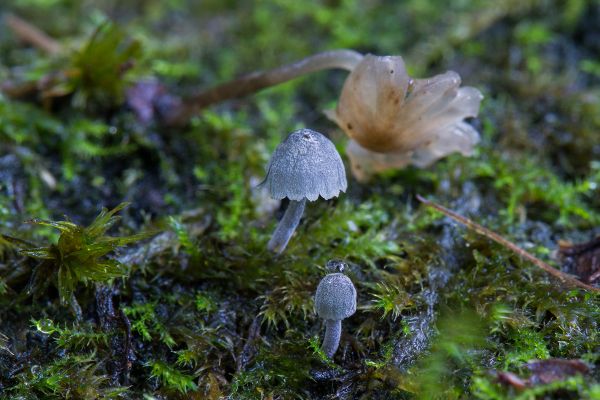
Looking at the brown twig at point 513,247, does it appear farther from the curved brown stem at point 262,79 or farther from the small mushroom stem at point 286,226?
the curved brown stem at point 262,79

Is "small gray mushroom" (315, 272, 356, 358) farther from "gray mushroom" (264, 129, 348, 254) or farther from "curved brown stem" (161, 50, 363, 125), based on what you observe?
"curved brown stem" (161, 50, 363, 125)

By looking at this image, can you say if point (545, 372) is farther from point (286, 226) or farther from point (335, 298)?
point (286, 226)

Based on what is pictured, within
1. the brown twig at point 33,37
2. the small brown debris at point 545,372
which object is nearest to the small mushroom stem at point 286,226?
the small brown debris at point 545,372

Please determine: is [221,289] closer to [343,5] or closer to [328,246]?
[328,246]

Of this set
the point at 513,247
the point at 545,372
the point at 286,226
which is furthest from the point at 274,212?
the point at 545,372

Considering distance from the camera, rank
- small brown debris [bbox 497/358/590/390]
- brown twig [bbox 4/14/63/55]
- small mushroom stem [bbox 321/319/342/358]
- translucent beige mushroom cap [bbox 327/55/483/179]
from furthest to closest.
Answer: brown twig [bbox 4/14/63/55]
translucent beige mushroom cap [bbox 327/55/483/179]
small mushroom stem [bbox 321/319/342/358]
small brown debris [bbox 497/358/590/390]

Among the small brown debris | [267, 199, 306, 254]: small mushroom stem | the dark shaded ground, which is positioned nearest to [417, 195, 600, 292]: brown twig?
the dark shaded ground
